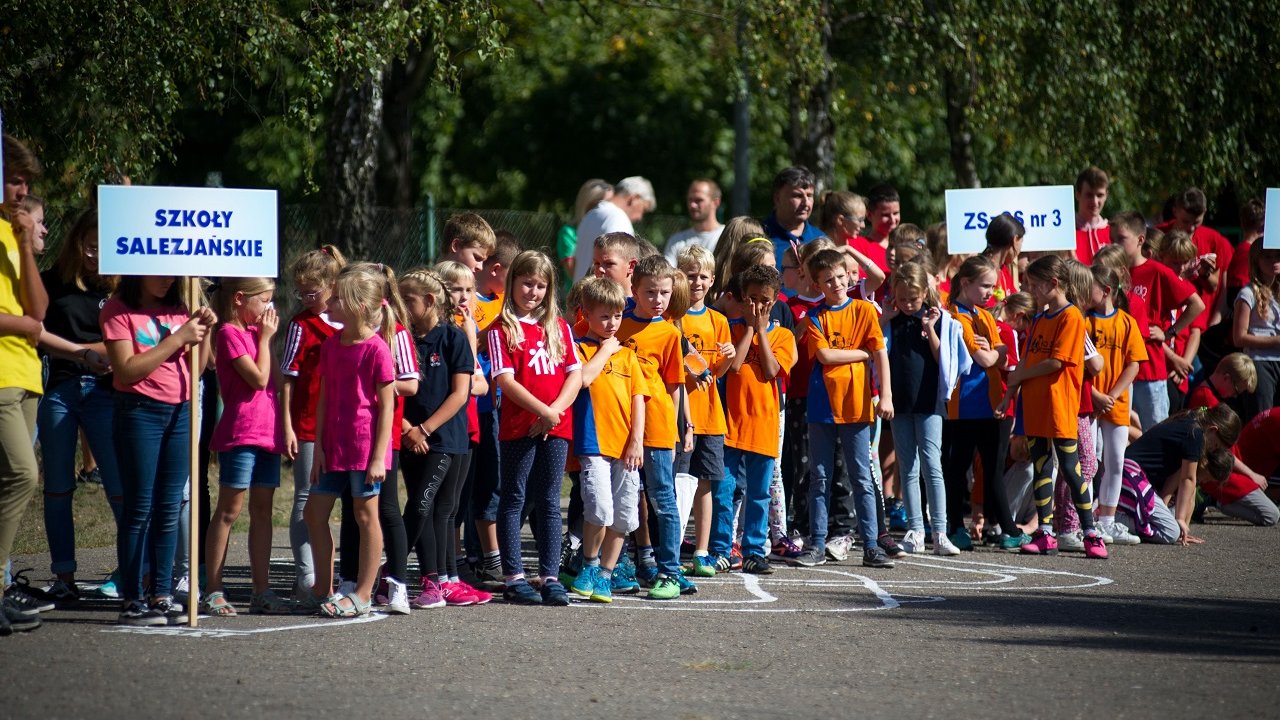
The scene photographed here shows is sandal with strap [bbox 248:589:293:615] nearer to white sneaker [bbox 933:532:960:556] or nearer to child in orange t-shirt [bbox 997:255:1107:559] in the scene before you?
white sneaker [bbox 933:532:960:556]

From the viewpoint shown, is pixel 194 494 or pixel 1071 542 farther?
pixel 1071 542

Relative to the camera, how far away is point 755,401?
29.6ft

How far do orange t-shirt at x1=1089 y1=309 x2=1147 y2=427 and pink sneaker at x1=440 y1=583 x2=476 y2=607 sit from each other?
4.91m

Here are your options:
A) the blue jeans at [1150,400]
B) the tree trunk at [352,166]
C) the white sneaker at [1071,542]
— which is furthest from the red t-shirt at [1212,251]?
the tree trunk at [352,166]

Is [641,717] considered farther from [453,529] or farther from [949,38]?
[949,38]

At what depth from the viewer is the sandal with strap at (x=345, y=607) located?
7.30 m

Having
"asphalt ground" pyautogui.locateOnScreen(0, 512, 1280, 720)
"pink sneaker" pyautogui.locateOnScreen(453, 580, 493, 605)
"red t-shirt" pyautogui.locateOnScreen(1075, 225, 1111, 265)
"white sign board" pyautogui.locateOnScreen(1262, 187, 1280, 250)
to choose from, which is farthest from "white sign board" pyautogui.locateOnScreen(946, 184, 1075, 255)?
"pink sneaker" pyautogui.locateOnScreen(453, 580, 493, 605)

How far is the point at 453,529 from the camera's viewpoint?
26.5 ft

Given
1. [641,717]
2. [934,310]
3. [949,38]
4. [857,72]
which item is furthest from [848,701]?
[857,72]

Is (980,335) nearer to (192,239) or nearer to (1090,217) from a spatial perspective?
(1090,217)

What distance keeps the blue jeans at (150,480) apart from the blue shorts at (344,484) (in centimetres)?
61

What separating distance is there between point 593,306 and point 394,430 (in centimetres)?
128

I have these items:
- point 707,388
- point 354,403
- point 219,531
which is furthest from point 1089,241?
point 219,531

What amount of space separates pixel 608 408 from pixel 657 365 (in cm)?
47
